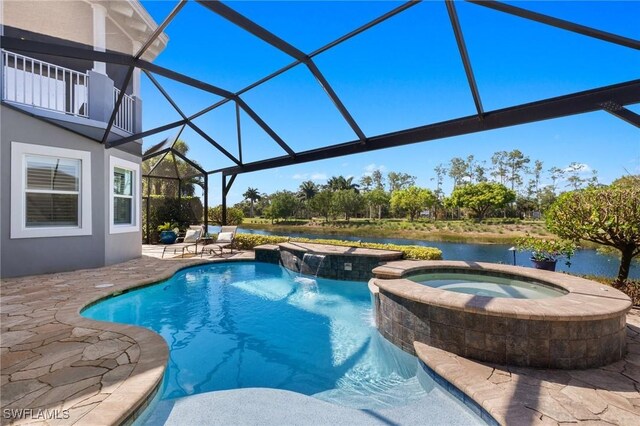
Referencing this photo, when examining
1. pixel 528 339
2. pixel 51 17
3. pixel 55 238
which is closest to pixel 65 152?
pixel 55 238

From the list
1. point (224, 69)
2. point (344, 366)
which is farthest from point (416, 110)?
point (344, 366)

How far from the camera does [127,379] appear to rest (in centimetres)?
300

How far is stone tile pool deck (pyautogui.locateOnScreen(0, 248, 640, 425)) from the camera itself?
2.56 m

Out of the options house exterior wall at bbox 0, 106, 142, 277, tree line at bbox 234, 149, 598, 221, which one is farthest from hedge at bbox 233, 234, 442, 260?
tree line at bbox 234, 149, 598, 221

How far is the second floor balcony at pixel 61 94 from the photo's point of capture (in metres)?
7.25

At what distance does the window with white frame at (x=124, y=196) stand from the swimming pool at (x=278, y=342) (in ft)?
10.1

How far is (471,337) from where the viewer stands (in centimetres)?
368

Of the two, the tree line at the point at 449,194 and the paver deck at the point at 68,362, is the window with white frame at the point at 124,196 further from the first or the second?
the tree line at the point at 449,194

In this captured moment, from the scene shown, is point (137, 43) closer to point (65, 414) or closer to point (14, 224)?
point (14, 224)

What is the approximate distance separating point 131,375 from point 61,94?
347 inches

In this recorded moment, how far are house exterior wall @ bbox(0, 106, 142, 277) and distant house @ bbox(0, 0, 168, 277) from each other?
0.06ft

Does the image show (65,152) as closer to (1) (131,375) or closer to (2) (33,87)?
(2) (33,87)

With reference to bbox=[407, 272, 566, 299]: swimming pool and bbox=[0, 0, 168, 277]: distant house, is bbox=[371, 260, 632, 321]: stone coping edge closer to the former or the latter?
bbox=[407, 272, 566, 299]: swimming pool

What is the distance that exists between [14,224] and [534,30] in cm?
1151
